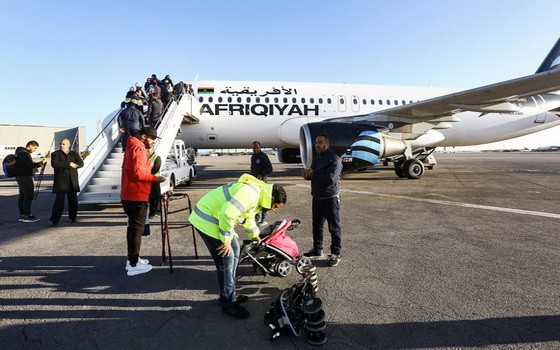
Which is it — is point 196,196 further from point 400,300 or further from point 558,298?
point 558,298

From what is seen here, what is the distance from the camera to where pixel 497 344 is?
2.43 metres

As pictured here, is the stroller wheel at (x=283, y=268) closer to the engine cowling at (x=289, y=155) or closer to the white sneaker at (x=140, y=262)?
the white sneaker at (x=140, y=262)

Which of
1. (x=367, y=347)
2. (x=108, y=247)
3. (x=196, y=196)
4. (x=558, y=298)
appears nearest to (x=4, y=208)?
(x=196, y=196)

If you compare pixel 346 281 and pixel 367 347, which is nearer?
pixel 367 347

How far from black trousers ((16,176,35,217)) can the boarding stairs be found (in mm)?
955

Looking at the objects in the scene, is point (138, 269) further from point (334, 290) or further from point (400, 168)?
point (400, 168)

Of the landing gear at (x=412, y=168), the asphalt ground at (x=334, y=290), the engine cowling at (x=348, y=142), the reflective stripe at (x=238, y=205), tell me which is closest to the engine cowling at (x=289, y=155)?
the landing gear at (x=412, y=168)

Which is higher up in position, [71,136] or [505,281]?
[71,136]

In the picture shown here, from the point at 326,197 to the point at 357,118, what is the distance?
8.32 meters

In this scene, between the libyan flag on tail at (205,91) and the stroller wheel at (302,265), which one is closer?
the stroller wheel at (302,265)

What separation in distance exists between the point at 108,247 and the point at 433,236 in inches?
214

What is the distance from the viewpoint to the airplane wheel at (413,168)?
13.1 m

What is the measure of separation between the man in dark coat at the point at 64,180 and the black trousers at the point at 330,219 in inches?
211

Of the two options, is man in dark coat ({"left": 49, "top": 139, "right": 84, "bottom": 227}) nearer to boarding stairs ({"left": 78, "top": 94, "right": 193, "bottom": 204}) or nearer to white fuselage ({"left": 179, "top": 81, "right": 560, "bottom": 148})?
boarding stairs ({"left": 78, "top": 94, "right": 193, "bottom": 204})
